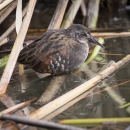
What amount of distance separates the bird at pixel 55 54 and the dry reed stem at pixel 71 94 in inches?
18.3

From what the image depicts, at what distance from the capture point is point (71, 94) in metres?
3.77

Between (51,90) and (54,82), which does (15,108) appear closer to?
(51,90)

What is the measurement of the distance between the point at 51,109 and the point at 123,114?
634 millimetres

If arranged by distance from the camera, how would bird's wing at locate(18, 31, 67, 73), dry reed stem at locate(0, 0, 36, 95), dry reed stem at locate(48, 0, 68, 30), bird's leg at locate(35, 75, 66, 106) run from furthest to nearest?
dry reed stem at locate(48, 0, 68, 30) < bird's wing at locate(18, 31, 67, 73) < dry reed stem at locate(0, 0, 36, 95) < bird's leg at locate(35, 75, 66, 106)

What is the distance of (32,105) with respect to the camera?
3.87m

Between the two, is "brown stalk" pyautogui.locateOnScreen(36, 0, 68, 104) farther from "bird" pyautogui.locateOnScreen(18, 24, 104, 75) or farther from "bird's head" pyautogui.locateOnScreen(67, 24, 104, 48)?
"bird's head" pyautogui.locateOnScreen(67, 24, 104, 48)

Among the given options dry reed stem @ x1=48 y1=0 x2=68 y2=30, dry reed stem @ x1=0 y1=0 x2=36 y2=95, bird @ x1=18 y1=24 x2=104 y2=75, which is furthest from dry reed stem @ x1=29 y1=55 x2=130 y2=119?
dry reed stem @ x1=48 y1=0 x2=68 y2=30

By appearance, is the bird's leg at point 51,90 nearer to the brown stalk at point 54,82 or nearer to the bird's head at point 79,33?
the brown stalk at point 54,82

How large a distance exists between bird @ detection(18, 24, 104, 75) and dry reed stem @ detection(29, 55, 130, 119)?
464 mm

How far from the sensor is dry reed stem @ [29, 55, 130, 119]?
3.39 meters

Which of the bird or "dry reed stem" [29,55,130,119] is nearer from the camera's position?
"dry reed stem" [29,55,130,119]

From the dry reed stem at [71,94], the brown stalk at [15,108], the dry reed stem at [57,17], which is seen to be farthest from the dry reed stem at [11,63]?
the dry reed stem at [57,17]

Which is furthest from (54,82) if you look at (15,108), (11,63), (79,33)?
(15,108)

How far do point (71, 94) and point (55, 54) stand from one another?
37.7 inches
